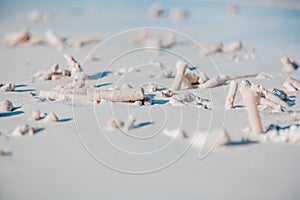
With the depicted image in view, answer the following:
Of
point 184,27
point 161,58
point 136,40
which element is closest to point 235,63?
Answer: point 161,58

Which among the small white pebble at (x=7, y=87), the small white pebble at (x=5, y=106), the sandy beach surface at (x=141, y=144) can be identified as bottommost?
the sandy beach surface at (x=141, y=144)

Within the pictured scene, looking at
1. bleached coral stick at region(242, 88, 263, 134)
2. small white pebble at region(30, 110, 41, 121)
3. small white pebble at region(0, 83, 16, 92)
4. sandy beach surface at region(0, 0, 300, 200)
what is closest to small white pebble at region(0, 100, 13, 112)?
sandy beach surface at region(0, 0, 300, 200)

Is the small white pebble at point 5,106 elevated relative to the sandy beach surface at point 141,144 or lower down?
elevated

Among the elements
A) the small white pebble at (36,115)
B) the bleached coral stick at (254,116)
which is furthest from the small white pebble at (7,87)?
the bleached coral stick at (254,116)

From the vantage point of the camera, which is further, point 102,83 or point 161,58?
point 161,58

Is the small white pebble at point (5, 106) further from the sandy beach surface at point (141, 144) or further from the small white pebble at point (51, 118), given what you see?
the small white pebble at point (51, 118)

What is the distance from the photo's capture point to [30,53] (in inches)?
185

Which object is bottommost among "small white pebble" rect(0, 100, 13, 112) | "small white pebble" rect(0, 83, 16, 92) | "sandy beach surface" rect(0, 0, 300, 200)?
"sandy beach surface" rect(0, 0, 300, 200)

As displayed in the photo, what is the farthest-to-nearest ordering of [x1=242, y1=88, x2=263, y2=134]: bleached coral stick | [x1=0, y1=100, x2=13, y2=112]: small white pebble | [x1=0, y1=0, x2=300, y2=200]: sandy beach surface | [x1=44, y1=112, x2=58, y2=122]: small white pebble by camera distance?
[x1=0, y1=100, x2=13, y2=112]: small white pebble
[x1=44, y1=112, x2=58, y2=122]: small white pebble
[x1=242, y1=88, x2=263, y2=134]: bleached coral stick
[x1=0, y1=0, x2=300, y2=200]: sandy beach surface

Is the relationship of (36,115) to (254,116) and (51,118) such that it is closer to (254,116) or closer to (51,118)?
(51,118)

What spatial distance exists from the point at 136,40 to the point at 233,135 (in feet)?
10.3

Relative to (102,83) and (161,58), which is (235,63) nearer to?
(161,58)

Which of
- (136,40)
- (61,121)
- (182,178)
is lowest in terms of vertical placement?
(182,178)

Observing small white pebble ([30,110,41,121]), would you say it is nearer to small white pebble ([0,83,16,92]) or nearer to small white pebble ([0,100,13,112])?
small white pebble ([0,100,13,112])
